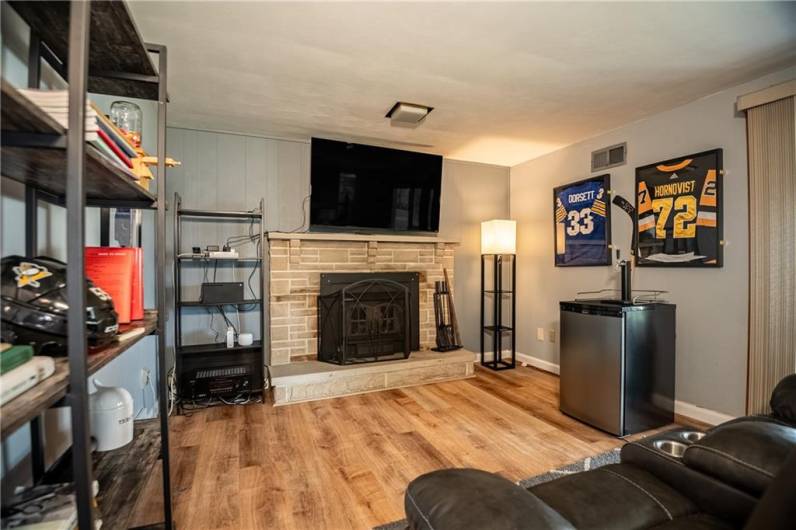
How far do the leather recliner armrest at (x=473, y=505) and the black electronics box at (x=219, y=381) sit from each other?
2563 millimetres

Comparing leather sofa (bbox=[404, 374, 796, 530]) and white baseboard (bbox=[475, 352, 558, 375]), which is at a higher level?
leather sofa (bbox=[404, 374, 796, 530])

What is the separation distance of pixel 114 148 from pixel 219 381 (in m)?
2.35

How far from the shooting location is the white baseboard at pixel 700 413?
2.48 metres

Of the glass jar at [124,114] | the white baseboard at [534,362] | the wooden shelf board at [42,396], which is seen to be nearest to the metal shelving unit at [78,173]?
the wooden shelf board at [42,396]

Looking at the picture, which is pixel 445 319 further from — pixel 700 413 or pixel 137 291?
pixel 137 291

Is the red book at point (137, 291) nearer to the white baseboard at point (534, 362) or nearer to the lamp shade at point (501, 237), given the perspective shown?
the lamp shade at point (501, 237)

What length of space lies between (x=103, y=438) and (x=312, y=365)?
77.1 inches

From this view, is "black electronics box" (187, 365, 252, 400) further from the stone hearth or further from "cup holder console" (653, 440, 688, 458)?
"cup holder console" (653, 440, 688, 458)

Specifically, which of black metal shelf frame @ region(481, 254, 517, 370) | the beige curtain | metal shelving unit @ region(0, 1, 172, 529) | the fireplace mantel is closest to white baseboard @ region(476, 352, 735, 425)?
the beige curtain

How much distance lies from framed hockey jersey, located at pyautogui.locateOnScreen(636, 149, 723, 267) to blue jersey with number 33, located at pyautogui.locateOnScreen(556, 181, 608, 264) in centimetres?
34

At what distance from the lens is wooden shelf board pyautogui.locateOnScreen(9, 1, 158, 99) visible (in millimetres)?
1009

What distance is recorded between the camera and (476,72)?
2.22m

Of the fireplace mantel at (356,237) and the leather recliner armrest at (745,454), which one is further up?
the fireplace mantel at (356,237)

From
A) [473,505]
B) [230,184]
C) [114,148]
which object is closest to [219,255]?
[230,184]
